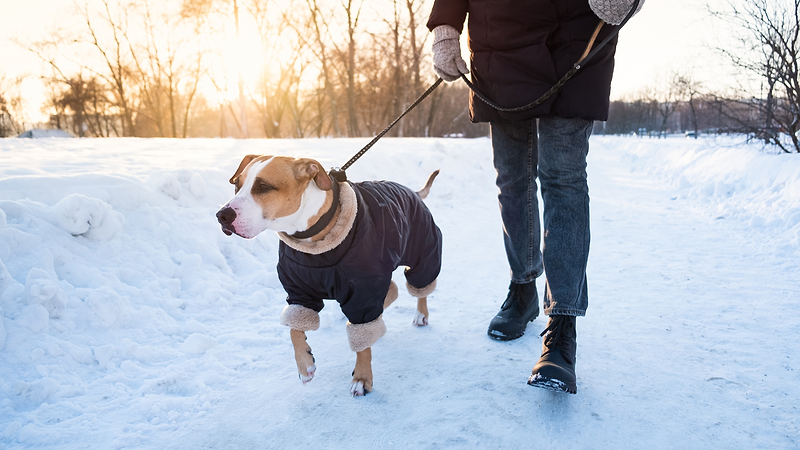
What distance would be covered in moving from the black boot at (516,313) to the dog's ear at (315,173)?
3.91ft

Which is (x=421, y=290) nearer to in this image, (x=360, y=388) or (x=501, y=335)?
(x=501, y=335)

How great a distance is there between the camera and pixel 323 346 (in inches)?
96.2

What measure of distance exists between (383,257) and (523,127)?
104 centimetres

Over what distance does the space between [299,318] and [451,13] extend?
1.76 m

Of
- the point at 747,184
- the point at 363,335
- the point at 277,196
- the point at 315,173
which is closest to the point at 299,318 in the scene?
the point at 363,335

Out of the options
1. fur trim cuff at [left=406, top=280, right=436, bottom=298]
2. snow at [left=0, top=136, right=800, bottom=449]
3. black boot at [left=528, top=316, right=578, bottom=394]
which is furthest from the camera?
fur trim cuff at [left=406, top=280, right=436, bottom=298]

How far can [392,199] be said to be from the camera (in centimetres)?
232

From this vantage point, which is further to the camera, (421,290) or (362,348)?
(421,290)

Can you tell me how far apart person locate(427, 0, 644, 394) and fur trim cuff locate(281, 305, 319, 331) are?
1014 mm

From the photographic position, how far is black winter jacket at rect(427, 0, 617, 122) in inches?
75.8

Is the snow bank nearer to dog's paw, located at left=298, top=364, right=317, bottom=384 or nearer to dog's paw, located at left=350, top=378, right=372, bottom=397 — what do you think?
dog's paw, located at left=350, top=378, right=372, bottom=397

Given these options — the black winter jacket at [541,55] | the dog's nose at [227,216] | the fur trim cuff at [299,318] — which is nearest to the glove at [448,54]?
the black winter jacket at [541,55]

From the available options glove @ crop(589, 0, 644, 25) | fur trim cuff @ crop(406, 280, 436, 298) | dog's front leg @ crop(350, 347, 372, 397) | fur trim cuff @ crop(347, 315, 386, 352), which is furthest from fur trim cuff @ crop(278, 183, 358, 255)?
glove @ crop(589, 0, 644, 25)

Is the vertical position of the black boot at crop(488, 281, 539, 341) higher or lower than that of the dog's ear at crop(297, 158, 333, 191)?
lower
